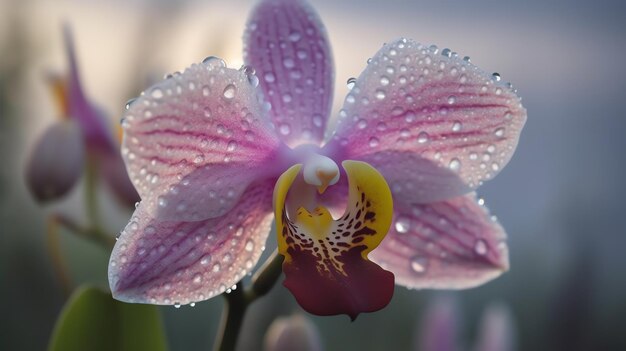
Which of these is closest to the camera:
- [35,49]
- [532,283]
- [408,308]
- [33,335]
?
[35,49]

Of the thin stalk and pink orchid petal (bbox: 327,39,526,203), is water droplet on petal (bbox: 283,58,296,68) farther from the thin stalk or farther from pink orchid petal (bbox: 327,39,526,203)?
the thin stalk

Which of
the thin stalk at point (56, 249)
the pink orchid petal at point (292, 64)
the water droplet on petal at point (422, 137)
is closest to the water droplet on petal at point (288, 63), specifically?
the pink orchid petal at point (292, 64)

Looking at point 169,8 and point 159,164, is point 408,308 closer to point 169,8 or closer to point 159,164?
point 169,8

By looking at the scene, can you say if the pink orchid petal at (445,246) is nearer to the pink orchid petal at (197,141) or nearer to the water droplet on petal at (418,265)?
the water droplet on petal at (418,265)

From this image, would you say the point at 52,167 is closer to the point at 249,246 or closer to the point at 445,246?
the point at 249,246

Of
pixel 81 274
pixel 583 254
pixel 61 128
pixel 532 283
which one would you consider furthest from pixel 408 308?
pixel 61 128
